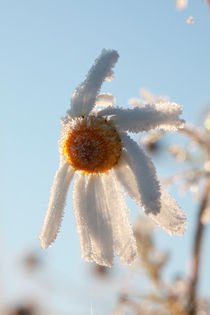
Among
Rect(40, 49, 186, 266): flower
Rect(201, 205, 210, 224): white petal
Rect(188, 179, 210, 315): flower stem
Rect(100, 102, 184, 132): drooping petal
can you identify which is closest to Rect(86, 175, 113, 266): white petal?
Rect(40, 49, 186, 266): flower

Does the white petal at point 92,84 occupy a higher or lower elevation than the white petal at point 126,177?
higher

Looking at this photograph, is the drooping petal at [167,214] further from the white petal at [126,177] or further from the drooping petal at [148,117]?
the drooping petal at [148,117]

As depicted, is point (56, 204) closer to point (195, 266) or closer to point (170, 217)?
point (170, 217)

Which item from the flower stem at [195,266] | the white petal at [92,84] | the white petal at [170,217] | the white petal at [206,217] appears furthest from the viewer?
the flower stem at [195,266]

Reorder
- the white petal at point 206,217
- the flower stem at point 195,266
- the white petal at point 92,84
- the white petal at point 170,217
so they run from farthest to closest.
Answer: the flower stem at point 195,266, the white petal at point 206,217, the white petal at point 92,84, the white petal at point 170,217

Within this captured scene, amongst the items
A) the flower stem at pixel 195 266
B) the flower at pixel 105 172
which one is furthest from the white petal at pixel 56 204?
the flower stem at pixel 195 266

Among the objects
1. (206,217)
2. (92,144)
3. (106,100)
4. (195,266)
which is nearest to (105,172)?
(92,144)

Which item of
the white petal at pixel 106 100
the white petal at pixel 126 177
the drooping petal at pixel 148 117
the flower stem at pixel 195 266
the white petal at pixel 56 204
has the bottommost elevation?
the white petal at pixel 56 204
